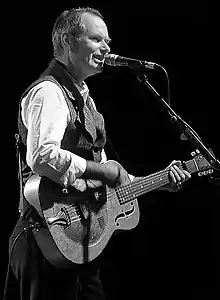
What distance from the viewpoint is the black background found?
129 inches

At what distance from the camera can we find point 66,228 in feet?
6.57

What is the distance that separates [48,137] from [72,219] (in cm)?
34

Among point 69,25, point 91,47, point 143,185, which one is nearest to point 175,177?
point 143,185

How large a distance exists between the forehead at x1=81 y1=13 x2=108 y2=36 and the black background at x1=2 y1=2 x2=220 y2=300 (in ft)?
3.50

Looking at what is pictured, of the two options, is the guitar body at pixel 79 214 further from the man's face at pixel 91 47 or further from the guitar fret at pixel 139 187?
the man's face at pixel 91 47

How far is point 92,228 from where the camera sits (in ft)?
6.97

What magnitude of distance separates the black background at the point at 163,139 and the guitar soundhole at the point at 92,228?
44.4 inches

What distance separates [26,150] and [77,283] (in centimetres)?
53

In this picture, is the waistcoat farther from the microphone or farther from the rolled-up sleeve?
the microphone

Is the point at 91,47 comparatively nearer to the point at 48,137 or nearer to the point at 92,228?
the point at 48,137

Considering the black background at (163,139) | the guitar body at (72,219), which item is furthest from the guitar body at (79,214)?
the black background at (163,139)

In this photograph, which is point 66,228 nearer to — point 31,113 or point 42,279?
point 42,279

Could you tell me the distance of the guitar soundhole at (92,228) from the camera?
2.03 meters

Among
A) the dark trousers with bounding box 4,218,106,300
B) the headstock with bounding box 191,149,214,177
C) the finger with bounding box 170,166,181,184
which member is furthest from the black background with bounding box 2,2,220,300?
the dark trousers with bounding box 4,218,106,300
